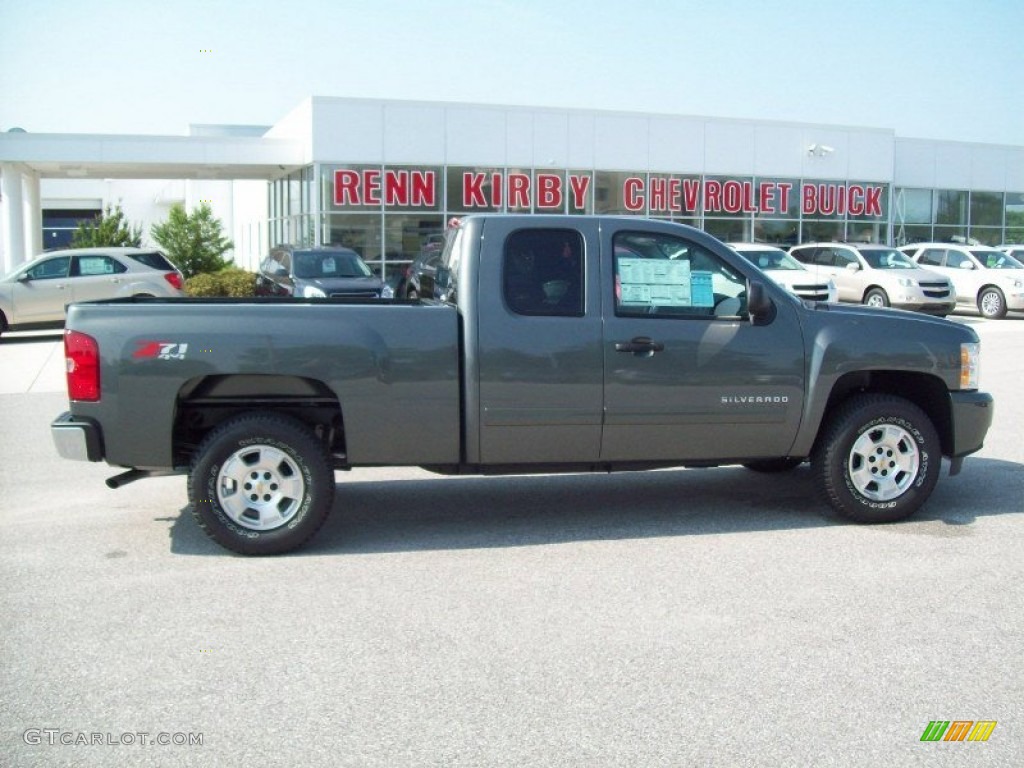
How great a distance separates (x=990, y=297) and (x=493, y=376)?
23.4 m

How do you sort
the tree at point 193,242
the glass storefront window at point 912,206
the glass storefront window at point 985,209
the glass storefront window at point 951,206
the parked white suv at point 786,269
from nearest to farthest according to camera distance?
the parked white suv at point 786,269, the tree at point 193,242, the glass storefront window at point 912,206, the glass storefront window at point 951,206, the glass storefront window at point 985,209

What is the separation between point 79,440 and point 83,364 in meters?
0.43

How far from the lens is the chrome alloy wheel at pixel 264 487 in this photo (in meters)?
6.34

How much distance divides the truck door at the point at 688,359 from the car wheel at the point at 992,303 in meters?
Result: 21.8

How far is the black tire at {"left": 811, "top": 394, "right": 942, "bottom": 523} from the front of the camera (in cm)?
704

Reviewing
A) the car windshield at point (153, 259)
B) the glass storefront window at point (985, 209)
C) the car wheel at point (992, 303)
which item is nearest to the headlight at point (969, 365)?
the car windshield at point (153, 259)

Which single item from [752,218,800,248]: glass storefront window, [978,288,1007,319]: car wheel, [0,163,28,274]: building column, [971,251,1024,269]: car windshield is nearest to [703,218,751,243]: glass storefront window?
[752,218,800,248]: glass storefront window

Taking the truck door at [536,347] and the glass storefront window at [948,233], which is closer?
the truck door at [536,347]

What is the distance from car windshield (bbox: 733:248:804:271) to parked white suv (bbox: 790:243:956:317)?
101cm

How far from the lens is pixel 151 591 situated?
5719mm

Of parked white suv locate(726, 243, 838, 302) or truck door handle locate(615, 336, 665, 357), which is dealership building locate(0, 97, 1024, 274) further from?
truck door handle locate(615, 336, 665, 357)

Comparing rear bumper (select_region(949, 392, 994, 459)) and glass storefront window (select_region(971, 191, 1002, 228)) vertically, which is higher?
glass storefront window (select_region(971, 191, 1002, 228))

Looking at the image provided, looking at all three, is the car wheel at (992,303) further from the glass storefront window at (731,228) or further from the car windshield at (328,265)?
the car windshield at (328,265)

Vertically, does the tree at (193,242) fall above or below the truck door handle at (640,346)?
above
